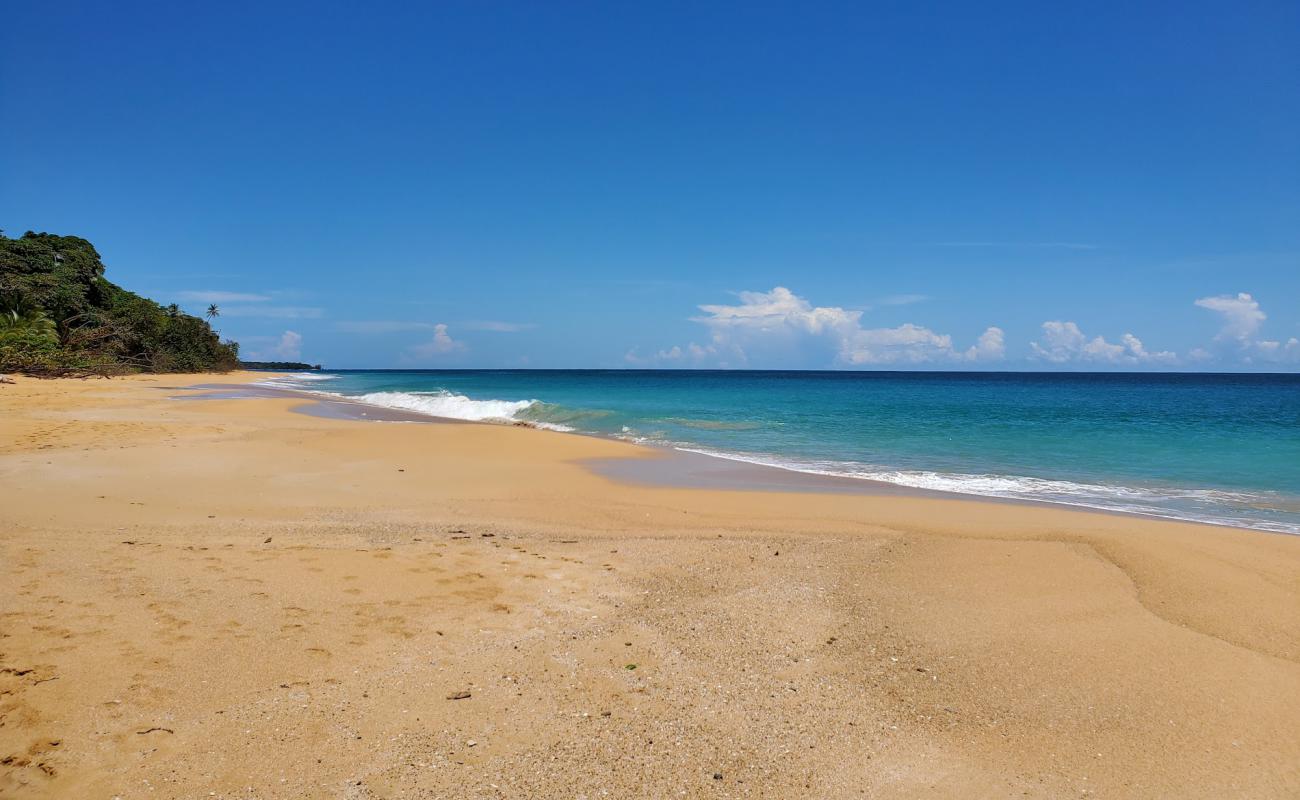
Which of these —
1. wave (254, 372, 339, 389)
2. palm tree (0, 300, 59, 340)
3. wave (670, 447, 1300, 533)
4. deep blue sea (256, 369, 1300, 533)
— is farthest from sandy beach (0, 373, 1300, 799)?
wave (254, 372, 339, 389)

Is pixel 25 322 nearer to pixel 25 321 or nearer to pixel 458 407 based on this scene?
pixel 25 321

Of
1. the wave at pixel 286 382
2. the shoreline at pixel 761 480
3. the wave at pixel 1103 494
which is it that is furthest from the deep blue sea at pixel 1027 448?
the wave at pixel 286 382

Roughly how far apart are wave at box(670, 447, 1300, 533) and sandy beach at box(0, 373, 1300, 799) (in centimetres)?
189

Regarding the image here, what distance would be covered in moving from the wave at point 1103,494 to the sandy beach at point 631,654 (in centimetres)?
189

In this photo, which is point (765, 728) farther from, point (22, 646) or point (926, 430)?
point (926, 430)

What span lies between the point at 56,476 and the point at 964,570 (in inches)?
533

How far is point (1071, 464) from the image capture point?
54.5 feet

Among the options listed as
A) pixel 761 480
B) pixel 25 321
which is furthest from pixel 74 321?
pixel 761 480

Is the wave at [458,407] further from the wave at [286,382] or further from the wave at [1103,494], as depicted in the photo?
the wave at [1103,494]

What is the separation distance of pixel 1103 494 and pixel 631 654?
1181cm

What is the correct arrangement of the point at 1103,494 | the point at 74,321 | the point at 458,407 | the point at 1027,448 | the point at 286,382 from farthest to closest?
1. the point at 286,382
2. the point at 74,321
3. the point at 458,407
4. the point at 1027,448
5. the point at 1103,494

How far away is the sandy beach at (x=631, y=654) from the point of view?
345 centimetres

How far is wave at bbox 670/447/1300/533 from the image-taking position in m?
10.8

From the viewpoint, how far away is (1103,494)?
12.6 meters
